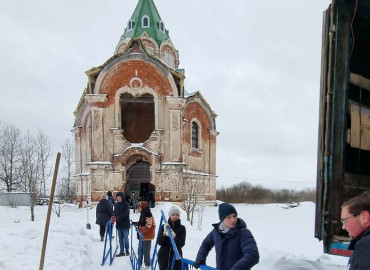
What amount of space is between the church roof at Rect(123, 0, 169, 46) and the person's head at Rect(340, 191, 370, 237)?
29655 millimetres

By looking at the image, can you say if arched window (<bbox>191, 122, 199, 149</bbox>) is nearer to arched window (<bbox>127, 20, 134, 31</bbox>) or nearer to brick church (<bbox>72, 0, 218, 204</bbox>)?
brick church (<bbox>72, 0, 218, 204</bbox>)

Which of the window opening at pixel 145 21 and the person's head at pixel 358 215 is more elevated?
the window opening at pixel 145 21

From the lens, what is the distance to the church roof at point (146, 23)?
30.2 metres

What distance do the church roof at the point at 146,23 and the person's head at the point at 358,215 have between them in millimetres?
29655

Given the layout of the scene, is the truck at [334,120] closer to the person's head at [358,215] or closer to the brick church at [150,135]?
the person's head at [358,215]

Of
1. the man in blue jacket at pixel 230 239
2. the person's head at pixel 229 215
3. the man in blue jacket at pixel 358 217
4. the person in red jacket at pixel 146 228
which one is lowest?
the person in red jacket at pixel 146 228

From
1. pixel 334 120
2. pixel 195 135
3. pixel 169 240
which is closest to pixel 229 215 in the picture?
pixel 169 240

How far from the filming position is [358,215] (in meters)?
2.10

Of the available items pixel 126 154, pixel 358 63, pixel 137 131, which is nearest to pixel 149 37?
pixel 137 131

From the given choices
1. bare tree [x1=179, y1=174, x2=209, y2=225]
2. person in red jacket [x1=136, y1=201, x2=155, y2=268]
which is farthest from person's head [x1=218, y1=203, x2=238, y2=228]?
bare tree [x1=179, y1=174, x2=209, y2=225]

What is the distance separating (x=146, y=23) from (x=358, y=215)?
3111 cm

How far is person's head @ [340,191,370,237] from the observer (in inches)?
81.7

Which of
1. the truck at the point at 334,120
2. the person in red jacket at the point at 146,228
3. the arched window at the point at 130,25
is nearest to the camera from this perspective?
the truck at the point at 334,120

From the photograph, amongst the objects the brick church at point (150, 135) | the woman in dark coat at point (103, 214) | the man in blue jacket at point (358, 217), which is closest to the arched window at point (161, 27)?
the brick church at point (150, 135)
